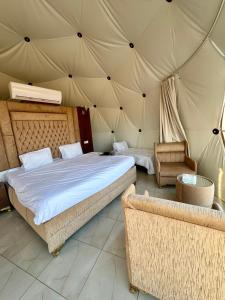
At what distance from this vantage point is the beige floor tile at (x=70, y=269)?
1.31 meters

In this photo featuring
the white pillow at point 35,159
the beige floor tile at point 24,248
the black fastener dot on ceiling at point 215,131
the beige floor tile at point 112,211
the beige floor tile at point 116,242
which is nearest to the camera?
the beige floor tile at point 24,248

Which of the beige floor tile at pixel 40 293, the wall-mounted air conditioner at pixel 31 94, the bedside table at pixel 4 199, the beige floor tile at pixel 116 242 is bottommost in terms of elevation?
the beige floor tile at pixel 116 242

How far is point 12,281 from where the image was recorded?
1.40m

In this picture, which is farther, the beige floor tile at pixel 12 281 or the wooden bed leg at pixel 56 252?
the wooden bed leg at pixel 56 252

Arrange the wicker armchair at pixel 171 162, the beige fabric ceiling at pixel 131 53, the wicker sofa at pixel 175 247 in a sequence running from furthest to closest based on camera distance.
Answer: the wicker armchair at pixel 171 162, the beige fabric ceiling at pixel 131 53, the wicker sofa at pixel 175 247

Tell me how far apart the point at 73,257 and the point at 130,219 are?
1.10 m

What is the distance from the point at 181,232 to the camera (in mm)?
848

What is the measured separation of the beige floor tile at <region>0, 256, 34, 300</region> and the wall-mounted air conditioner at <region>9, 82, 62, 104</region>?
115 inches

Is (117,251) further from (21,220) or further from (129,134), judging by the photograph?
(129,134)

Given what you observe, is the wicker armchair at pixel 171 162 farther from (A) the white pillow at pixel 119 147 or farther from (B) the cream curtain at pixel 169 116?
(A) the white pillow at pixel 119 147

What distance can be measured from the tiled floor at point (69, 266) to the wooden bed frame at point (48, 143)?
0.17 m

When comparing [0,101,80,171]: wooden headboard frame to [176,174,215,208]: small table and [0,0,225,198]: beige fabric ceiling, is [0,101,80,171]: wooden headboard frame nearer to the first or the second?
[0,0,225,198]: beige fabric ceiling

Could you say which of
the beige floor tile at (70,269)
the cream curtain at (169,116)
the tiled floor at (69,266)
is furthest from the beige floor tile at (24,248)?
the cream curtain at (169,116)

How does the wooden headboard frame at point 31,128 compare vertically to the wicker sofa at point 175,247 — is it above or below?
above
